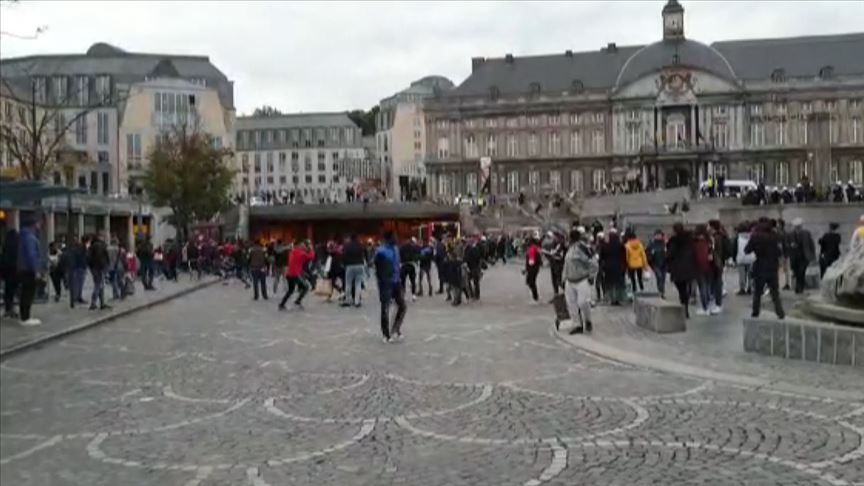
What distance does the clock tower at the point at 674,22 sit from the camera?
13125cm

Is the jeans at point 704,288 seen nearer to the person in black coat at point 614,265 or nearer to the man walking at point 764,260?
the person in black coat at point 614,265

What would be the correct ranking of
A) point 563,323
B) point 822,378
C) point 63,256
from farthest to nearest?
point 63,256 < point 563,323 < point 822,378

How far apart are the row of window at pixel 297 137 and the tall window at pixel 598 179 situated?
4646 cm

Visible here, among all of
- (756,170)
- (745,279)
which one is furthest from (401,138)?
(745,279)

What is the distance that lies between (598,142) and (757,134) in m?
19.2

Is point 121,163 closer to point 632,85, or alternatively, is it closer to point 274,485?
point 632,85

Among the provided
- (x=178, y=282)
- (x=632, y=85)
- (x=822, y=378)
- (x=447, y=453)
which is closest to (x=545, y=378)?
(x=822, y=378)

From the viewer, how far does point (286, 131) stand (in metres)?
163

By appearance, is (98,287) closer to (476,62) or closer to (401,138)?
(476,62)

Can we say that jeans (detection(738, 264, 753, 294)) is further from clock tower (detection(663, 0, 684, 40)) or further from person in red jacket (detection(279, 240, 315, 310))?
clock tower (detection(663, 0, 684, 40))

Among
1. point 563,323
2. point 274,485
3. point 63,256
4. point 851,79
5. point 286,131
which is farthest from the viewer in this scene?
point 286,131

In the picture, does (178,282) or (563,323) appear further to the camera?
(178,282)

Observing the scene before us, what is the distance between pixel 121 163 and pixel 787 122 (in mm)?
76831

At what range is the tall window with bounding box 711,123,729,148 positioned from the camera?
4902 inches
